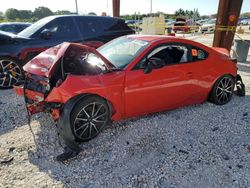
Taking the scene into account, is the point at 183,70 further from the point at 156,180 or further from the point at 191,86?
the point at 156,180

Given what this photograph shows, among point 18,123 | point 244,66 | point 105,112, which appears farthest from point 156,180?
point 244,66

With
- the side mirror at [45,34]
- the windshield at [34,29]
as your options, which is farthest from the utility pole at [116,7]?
the side mirror at [45,34]

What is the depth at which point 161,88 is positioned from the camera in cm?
405

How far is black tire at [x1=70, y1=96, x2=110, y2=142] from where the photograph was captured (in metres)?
3.29

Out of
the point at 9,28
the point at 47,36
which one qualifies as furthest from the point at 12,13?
the point at 47,36

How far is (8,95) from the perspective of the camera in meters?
5.49

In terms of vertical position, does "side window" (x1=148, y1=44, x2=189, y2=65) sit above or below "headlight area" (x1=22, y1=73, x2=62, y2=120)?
above

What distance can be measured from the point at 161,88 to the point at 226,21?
7.00 metres

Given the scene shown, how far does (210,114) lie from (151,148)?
1.73 meters

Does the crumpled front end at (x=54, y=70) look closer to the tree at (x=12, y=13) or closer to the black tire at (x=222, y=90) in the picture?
the black tire at (x=222, y=90)

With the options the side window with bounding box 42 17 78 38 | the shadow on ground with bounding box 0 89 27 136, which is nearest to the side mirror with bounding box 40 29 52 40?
the side window with bounding box 42 17 78 38

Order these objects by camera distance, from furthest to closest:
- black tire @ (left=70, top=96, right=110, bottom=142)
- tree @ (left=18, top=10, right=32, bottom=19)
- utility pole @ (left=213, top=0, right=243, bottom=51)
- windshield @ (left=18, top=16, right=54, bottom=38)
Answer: tree @ (left=18, top=10, right=32, bottom=19) < utility pole @ (left=213, top=0, right=243, bottom=51) < windshield @ (left=18, top=16, right=54, bottom=38) < black tire @ (left=70, top=96, right=110, bottom=142)

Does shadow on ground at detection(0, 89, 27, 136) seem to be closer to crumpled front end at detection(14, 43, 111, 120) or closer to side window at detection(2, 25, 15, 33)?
crumpled front end at detection(14, 43, 111, 120)

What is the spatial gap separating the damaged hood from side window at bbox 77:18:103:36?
3.03 m
